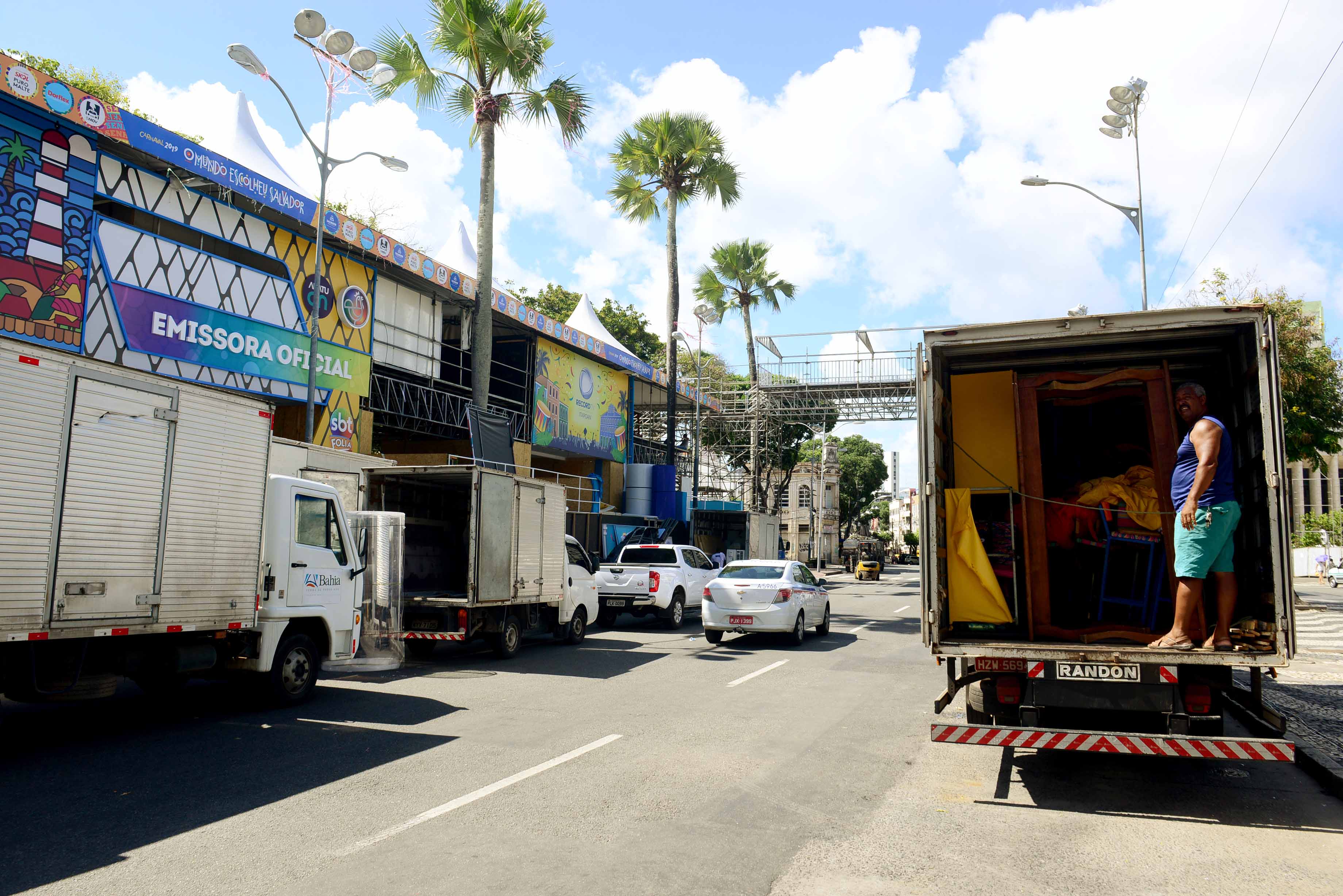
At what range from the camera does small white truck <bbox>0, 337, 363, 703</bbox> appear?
6.39 m

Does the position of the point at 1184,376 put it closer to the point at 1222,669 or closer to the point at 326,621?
the point at 1222,669

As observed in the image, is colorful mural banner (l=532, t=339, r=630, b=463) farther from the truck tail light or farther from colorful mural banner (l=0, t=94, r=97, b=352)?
the truck tail light

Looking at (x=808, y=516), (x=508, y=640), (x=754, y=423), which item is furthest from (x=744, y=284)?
(x=808, y=516)

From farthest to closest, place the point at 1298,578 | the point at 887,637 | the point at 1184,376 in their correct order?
1. the point at 1298,578
2. the point at 887,637
3. the point at 1184,376

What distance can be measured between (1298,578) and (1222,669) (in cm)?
8455

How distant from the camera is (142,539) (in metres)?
7.27

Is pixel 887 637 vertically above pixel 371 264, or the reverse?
pixel 371 264

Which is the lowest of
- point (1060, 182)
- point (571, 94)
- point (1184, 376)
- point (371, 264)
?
point (1184, 376)

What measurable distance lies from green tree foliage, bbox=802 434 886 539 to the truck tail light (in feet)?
221

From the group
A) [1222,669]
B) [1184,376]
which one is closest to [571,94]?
[1184,376]

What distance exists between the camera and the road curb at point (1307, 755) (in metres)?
5.85

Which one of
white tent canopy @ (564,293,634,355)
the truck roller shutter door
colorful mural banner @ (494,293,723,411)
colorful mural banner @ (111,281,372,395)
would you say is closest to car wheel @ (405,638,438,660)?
the truck roller shutter door

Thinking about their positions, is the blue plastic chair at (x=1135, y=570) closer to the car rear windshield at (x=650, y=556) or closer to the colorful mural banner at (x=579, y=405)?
the car rear windshield at (x=650, y=556)

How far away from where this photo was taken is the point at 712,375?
47.0 meters
